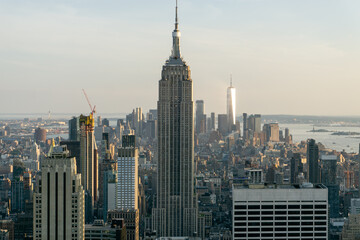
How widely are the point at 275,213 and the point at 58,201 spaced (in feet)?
22.5

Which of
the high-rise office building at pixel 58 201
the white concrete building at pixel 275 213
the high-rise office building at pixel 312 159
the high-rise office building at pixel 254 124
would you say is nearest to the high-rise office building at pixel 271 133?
the high-rise office building at pixel 254 124

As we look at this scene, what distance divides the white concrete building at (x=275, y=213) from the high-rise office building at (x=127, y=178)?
26551 millimetres

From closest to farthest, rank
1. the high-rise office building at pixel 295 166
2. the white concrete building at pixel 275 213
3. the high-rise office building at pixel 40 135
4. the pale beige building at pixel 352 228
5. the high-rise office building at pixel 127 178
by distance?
the white concrete building at pixel 275 213 → the pale beige building at pixel 352 228 → the high-rise office building at pixel 127 178 → the high-rise office building at pixel 295 166 → the high-rise office building at pixel 40 135

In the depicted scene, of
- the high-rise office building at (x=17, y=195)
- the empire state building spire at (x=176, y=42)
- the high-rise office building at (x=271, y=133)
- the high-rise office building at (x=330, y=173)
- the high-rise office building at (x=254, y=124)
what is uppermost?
the empire state building spire at (x=176, y=42)

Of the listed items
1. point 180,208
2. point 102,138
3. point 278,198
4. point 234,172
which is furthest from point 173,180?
point 278,198

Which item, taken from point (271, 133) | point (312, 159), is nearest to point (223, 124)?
point (271, 133)

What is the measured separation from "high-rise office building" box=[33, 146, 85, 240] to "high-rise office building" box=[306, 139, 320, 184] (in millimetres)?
31165

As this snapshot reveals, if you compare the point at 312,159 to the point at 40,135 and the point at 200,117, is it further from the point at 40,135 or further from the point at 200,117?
the point at 40,135

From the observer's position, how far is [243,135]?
7919cm

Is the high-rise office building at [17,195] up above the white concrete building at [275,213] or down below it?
below

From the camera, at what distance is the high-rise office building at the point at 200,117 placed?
177 ft

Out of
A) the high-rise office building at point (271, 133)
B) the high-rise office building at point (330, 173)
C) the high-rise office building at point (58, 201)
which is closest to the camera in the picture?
the high-rise office building at point (58, 201)

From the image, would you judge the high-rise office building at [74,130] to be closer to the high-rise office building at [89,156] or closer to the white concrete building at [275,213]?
the high-rise office building at [89,156]

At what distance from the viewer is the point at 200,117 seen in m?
61.5
